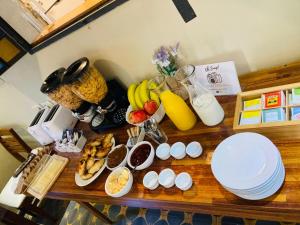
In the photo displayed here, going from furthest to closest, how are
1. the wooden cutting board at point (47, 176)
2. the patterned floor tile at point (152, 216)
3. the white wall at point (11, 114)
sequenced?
the white wall at point (11, 114)
the patterned floor tile at point (152, 216)
the wooden cutting board at point (47, 176)

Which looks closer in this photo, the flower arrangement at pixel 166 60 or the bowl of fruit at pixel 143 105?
the flower arrangement at pixel 166 60

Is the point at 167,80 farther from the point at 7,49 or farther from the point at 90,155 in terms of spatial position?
the point at 7,49

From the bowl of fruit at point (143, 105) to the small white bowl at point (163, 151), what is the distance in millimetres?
170

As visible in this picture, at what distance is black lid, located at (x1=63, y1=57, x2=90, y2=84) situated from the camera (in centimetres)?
147

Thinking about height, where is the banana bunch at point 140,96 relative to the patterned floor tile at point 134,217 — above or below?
above

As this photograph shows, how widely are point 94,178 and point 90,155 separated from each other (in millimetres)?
158

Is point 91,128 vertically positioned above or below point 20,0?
below

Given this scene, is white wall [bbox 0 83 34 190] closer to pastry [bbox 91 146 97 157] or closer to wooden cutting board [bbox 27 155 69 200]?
wooden cutting board [bbox 27 155 69 200]

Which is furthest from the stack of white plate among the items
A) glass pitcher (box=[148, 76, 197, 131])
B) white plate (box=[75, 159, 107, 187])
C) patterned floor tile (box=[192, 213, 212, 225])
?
patterned floor tile (box=[192, 213, 212, 225])

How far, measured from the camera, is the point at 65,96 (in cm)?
162

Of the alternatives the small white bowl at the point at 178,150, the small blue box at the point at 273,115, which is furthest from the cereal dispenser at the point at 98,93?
the small blue box at the point at 273,115

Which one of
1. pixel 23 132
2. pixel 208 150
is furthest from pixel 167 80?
pixel 23 132

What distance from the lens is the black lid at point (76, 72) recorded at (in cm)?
147

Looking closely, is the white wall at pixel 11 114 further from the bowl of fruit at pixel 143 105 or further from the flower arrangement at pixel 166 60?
the flower arrangement at pixel 166 60
